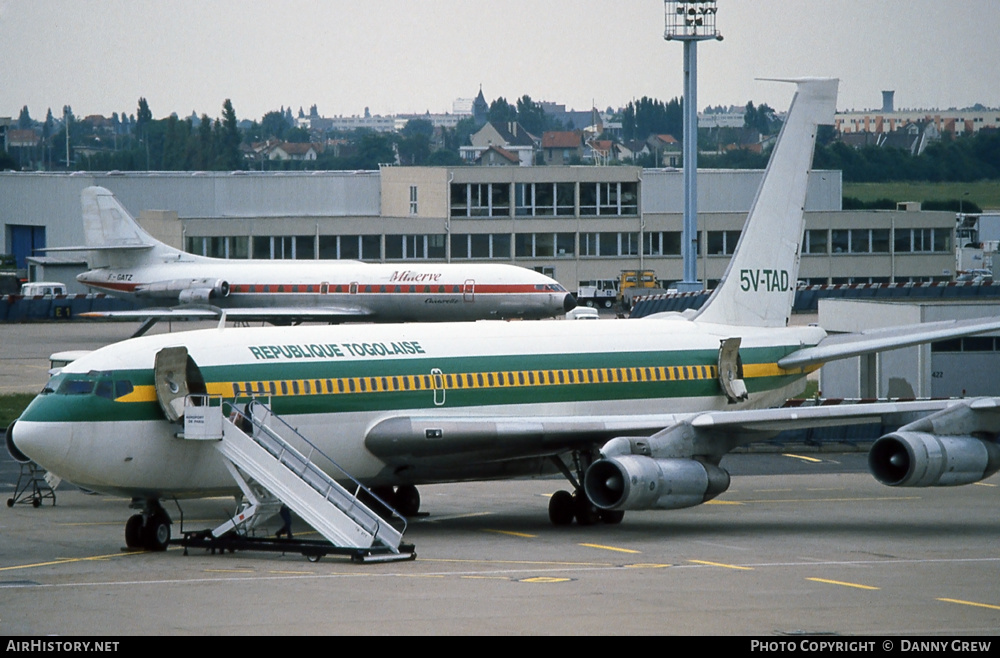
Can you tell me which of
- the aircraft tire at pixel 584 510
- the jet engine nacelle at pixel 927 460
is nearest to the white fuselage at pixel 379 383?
the aircraft tire at pixel 584 510

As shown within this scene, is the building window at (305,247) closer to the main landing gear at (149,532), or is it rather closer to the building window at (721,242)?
the building window at (721,242)

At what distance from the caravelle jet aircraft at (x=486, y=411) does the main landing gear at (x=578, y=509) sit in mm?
46

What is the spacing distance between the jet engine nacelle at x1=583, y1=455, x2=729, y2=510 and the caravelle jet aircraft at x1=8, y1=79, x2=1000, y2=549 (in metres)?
0.03

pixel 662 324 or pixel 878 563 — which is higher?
pixel 662 324

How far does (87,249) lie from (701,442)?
6024 centimetres

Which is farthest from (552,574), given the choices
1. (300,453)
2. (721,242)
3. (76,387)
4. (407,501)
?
(721,242)

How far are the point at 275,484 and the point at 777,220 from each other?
729 inches

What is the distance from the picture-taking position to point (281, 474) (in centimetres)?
2878

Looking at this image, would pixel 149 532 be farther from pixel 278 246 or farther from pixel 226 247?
pixel 278 246

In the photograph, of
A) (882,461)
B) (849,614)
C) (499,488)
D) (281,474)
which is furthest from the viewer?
(499,488)

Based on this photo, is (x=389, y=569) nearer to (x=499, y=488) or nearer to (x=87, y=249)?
(x=499, y=488)

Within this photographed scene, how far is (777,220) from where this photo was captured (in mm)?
41469
